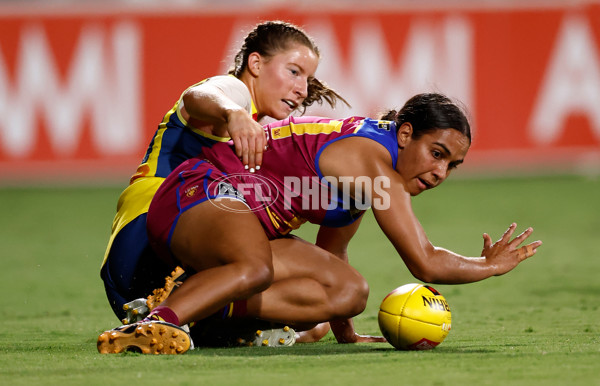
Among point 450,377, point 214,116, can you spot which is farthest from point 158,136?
point 450,377

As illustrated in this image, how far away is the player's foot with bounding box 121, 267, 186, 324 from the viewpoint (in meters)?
4.31

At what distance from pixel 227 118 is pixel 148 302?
0.92m

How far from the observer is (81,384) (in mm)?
3293

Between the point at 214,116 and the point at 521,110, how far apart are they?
9.68 m

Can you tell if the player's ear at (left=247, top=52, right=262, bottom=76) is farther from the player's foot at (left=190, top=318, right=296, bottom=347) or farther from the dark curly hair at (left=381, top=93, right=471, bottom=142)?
the player's foot at (left=190, top=318, right=296, bottom=347)

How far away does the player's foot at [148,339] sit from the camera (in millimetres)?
3871

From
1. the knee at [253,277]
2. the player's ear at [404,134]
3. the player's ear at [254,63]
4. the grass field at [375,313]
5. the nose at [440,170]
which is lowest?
the grass field at [375,313]

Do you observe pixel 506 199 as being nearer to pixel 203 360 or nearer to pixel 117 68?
pixel 117 68

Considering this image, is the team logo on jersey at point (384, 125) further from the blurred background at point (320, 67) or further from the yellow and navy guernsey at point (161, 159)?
the blurred background at point (320, 67)

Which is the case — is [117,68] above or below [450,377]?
above

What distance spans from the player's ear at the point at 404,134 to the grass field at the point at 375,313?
3.07 ft

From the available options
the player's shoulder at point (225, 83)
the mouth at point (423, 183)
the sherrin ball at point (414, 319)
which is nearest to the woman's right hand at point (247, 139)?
the player's shoulder at point (225, 83)

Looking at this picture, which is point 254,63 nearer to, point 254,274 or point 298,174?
point 298,174

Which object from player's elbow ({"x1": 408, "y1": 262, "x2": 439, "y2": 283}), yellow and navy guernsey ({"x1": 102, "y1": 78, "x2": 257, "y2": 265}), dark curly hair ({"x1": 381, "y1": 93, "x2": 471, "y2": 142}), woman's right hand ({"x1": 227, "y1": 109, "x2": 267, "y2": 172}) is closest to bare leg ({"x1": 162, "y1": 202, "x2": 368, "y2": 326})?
woman's right hand ({"x1": 227, "y1": 109, "x2": 267, "y2": 172})
